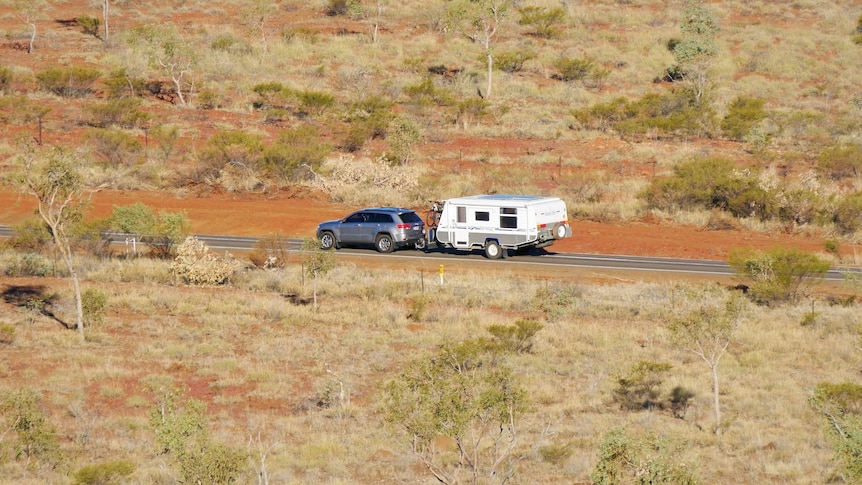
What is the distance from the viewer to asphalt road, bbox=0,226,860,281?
103 ft

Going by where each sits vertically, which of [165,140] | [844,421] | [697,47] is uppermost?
[697,47]

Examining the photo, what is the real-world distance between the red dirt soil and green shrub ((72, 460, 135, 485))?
76.7ft

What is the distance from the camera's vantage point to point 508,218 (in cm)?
3209

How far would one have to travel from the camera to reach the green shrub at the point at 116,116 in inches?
2183

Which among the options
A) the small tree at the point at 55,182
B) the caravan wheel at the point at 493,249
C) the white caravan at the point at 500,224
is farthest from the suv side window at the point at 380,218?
the small tree at the point at 55,182

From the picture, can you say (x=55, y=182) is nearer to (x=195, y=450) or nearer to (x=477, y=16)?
(x=195, y=450)

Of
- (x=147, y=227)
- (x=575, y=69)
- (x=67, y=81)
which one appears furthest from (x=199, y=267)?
(x=575, y=69)

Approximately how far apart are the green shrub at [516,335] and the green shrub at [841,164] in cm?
2569

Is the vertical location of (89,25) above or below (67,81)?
above

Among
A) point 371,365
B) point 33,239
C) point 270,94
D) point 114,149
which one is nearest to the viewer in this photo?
point 371,365

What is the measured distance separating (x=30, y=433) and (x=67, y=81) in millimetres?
50657

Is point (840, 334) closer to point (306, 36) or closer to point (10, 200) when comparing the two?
point (10, 200)

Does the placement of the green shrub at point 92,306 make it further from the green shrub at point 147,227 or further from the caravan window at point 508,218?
the caravan window at point 508,218

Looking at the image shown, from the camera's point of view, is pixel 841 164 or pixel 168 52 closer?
pixel 841 164
